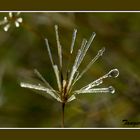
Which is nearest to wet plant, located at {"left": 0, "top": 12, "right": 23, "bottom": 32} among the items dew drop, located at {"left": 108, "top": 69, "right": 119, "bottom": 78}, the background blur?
the background blur

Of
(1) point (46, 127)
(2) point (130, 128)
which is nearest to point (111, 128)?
(2) point (130, 128)

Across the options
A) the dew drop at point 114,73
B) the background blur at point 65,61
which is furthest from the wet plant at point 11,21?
the dew drop at point 114,73

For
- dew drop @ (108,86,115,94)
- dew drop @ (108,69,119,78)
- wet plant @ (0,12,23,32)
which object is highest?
wet plant @ (0,12,23,32)

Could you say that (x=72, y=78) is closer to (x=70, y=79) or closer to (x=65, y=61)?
(x=70, y=79)

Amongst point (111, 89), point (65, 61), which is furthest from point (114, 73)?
point (65, 61)

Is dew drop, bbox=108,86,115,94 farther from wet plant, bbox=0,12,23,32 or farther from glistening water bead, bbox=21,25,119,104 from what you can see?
wet plant, bbox=0,12,23,32

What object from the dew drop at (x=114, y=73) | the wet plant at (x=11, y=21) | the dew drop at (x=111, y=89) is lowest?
the dew drop at (x=111, y=89)

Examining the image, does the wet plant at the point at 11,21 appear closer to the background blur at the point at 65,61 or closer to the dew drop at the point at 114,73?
the background blur at the point at 65,61
